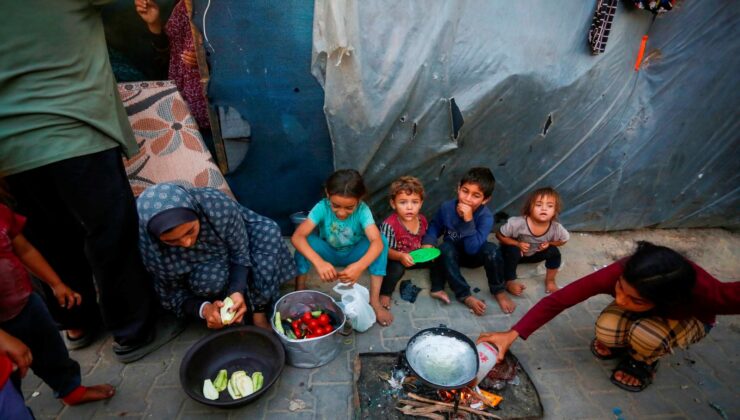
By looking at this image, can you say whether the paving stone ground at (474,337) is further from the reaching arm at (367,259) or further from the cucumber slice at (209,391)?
the reaching arm at (367,259)

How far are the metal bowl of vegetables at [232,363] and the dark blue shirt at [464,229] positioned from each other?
149 cm

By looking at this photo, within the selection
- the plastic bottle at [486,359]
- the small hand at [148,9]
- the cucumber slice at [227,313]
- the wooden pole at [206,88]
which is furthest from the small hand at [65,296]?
the plastic bottle at [486,359]

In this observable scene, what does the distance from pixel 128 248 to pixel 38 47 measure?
3.71 ft

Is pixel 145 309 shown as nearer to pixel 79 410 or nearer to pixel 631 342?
pixel 79 410

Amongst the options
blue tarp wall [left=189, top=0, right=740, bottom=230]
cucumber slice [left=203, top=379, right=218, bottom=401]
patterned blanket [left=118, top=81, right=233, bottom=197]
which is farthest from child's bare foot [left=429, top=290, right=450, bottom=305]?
patterned blanket [left=118, top=81, right=233, bottom=197]

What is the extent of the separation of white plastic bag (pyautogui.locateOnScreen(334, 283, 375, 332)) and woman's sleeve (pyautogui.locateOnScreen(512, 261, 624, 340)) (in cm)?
102

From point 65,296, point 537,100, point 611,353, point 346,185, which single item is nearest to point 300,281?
point 346,185

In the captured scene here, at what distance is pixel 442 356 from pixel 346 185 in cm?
126

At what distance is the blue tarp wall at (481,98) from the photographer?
9.85 ft

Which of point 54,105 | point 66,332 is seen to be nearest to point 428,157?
point 54,105

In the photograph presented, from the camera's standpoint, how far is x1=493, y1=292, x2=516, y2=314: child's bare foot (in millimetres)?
3092

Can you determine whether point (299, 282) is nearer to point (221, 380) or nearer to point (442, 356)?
point (221, 380)

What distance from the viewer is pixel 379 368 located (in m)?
2.53

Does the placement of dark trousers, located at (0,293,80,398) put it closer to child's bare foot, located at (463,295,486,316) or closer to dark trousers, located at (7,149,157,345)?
dark trousers, located at (7,149,157,345)
